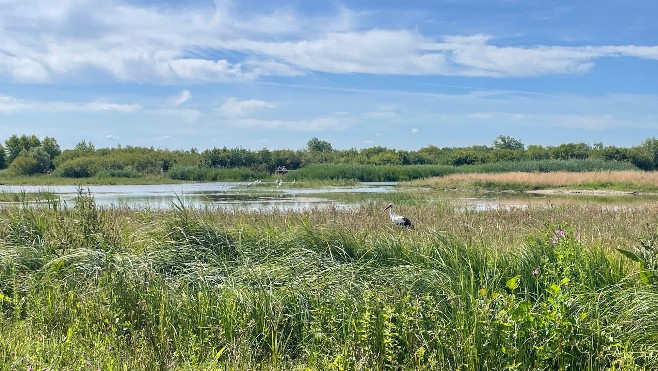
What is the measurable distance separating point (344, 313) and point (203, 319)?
1324 millimetres

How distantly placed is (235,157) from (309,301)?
2503 inches

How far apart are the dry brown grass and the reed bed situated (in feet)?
114

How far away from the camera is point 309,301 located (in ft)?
19.9

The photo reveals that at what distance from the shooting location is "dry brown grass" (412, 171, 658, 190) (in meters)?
39.1

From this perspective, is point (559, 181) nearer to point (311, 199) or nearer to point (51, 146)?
point (311, 199)

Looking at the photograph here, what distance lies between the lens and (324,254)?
7898mm

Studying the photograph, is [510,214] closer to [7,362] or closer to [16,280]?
[16,280]

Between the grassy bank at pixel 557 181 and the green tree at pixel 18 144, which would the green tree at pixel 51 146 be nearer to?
the green tree at pixel 18 144

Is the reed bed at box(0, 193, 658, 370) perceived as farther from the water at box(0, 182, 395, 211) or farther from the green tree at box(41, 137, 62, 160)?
the green tree at box(41, 137, 62, 160)

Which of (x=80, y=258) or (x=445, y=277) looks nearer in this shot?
(x=445, y=277)

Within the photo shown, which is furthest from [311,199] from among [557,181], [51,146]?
[51,146]

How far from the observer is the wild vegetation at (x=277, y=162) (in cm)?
5716

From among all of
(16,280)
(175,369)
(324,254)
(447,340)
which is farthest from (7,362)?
(324,254)

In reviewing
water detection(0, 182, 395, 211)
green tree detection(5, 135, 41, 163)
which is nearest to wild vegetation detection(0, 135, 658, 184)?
green tree detection(5, 135, 41, 163)
